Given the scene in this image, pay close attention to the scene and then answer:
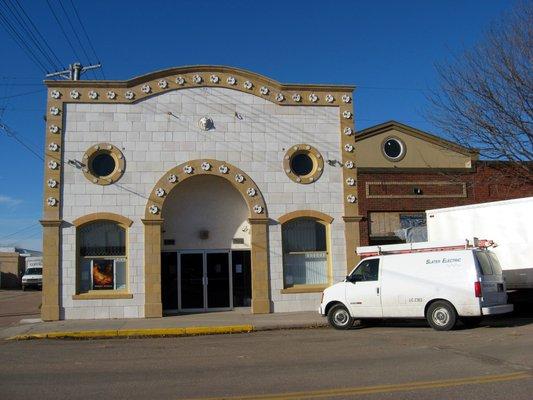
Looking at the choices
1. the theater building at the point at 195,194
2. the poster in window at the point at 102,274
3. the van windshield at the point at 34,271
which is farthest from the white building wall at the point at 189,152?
the van windshield at the point at 34,271

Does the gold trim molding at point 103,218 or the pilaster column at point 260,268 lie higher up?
the gold trim molding at point 103,218

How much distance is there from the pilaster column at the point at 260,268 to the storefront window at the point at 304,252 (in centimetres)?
79

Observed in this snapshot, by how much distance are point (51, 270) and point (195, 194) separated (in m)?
5.30

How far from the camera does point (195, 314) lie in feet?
65.6

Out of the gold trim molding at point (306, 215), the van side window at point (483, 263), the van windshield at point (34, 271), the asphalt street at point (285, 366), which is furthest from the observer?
the van windshield at point (34, 271)

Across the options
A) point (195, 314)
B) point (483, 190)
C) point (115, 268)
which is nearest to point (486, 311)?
point (195, 314)

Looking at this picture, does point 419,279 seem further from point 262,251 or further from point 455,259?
point 262,251

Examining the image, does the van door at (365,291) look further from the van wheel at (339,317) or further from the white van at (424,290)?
the van wheel at (339,317)

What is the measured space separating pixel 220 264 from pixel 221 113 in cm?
511

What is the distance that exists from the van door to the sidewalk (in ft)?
5.65

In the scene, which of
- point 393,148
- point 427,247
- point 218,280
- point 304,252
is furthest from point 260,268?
point 393,148

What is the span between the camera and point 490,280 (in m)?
14.7

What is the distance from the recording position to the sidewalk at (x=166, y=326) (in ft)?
52.4

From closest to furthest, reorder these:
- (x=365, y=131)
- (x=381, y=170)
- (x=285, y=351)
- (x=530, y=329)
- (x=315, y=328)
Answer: (x=285, y=351)
(x=530, y=329)
(x=315, y=328)
(x=381, y=170)
(x=365, y=131)
